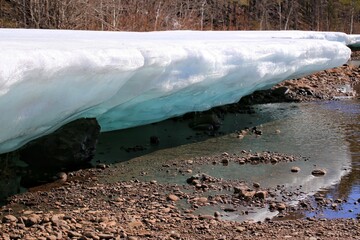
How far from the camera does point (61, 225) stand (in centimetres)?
393

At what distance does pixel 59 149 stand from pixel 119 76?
3.88 feet

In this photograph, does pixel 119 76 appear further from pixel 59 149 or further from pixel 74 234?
pixel 74 234

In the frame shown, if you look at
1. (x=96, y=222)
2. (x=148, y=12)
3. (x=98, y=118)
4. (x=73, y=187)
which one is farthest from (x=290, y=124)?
(x=148, y=12)

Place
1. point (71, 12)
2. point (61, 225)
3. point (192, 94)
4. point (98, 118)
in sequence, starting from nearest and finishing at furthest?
point (61, 225), point (98, 118), point (192, 94), point (71, 12)

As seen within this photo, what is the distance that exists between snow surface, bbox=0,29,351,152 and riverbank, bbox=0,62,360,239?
64 cm

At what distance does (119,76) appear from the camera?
518 cm

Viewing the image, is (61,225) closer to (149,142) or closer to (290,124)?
(149,142)

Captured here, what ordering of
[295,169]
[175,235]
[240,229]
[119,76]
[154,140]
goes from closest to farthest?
[175,235] < [240,229] < [119,76] < [295,169] < [154,140]

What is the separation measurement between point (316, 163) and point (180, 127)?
2521 mm

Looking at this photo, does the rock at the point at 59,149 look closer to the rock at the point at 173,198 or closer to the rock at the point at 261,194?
the rock at the point at 173,198

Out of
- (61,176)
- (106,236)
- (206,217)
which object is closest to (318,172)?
(206,217)

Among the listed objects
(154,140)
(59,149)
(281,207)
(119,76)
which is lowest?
(281,207)

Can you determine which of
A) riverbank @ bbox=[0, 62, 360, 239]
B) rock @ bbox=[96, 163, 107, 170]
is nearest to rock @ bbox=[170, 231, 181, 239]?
riverbank @ bbox=[0, 62, 360, 239]

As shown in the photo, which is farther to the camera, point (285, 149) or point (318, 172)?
point (285, 149)
